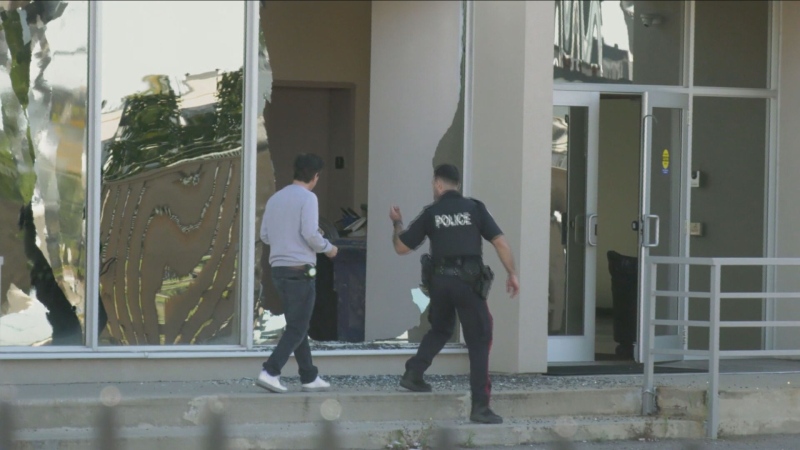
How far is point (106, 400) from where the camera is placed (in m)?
7.76

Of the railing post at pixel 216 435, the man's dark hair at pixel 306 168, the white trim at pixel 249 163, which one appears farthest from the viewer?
the white trim at pixel 249 163

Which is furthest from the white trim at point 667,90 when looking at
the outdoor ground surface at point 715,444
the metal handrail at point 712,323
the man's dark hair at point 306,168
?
the outdoor ground surface at point 715,444

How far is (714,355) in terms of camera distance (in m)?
8.37

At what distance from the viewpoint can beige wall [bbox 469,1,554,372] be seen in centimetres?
944

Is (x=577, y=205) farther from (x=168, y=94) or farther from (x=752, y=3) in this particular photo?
(x=168, y=94)

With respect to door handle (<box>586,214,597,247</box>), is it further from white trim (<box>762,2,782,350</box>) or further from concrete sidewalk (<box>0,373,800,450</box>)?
white trim (<box>762,2,782,350</box>)

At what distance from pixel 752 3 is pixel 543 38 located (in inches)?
110

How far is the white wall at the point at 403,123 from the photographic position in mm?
9922

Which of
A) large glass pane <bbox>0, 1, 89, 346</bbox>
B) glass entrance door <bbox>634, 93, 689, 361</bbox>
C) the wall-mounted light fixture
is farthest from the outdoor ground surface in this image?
the wall-mounted light fixture

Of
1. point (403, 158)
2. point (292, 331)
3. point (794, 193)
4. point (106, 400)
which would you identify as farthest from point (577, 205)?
point (106, 400)

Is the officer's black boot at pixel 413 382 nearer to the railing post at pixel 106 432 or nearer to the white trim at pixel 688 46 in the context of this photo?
the white trim at pixel 688 46

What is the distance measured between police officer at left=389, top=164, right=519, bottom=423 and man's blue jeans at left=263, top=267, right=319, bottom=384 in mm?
695

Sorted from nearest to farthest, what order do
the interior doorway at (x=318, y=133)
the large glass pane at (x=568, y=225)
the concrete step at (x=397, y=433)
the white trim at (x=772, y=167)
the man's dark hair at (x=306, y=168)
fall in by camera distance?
the concrete step at (x=397, y=433), the man's dark hair at (x=306, y=168), the large glass pane at (x=568, y=225), the white trim at (x=772, y=167), the interior doorway at (x=318, y=133)

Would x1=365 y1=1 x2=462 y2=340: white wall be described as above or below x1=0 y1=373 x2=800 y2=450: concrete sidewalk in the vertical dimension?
above
